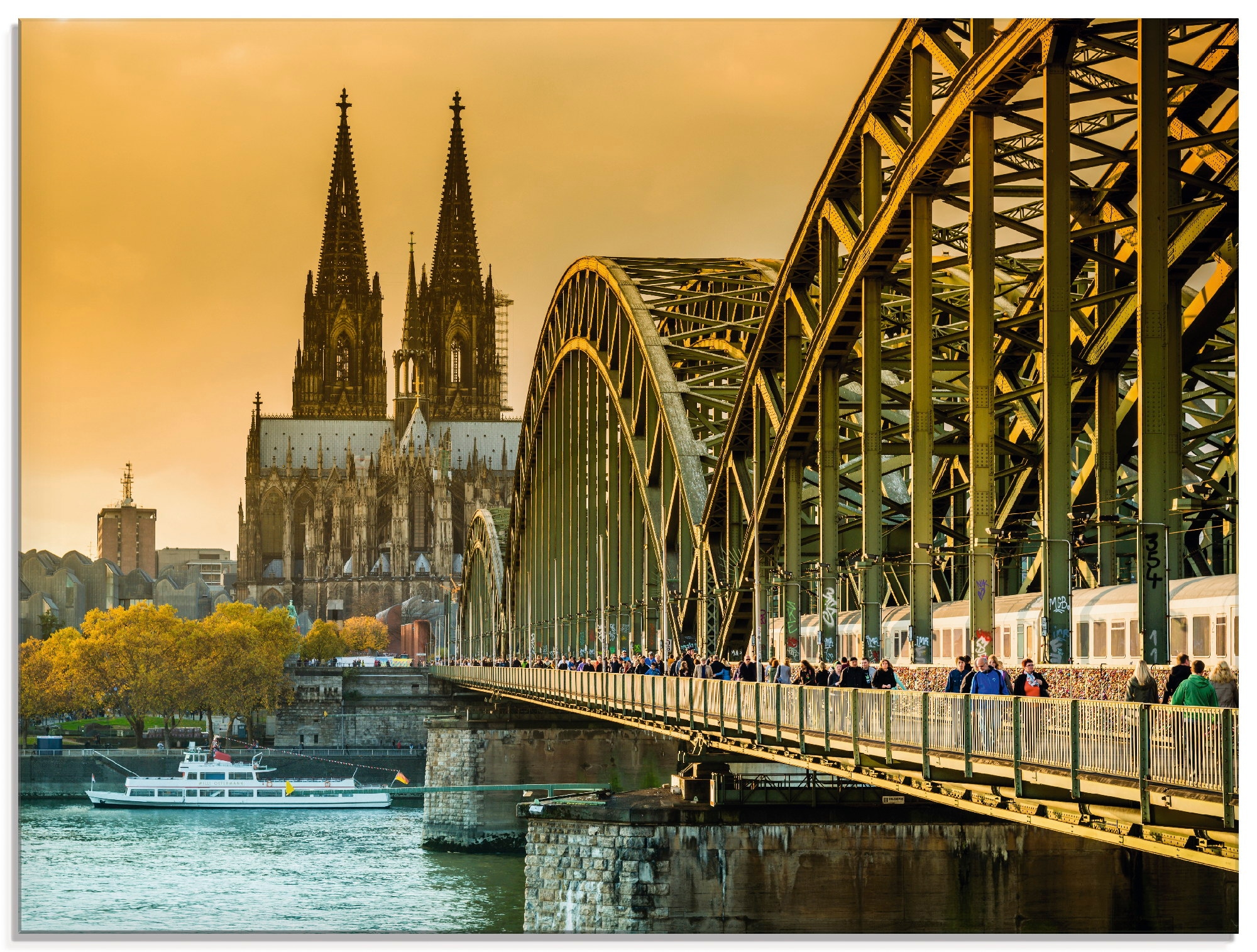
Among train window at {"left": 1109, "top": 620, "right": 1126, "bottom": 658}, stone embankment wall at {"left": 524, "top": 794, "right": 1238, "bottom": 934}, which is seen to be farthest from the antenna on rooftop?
train window at {"left": 1109, "top": 620, "right": 1126, "bottom": 658}

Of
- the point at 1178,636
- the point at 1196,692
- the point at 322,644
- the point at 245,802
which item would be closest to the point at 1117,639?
the point at 1178,636

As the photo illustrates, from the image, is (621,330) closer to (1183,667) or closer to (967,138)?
(967,138)

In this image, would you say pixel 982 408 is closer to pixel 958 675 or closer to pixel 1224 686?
pixel 958 675

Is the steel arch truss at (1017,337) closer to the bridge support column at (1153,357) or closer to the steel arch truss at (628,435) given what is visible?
the bridge support column at (1153,357)

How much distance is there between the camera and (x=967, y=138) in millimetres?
29984

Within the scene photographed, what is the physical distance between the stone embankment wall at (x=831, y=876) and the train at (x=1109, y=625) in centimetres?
330

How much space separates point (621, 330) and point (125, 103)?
3676 centimetres

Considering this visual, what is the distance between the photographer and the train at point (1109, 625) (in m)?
23.6

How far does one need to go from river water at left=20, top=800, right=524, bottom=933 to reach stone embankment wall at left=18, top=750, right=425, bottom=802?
1034 centimetres

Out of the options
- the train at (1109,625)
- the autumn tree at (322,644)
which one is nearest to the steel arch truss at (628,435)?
the train at (1109,625)

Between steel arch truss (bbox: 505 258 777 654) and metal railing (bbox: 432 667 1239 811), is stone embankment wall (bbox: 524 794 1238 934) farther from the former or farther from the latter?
steel arch truss (bbox: 505 258 777 654)

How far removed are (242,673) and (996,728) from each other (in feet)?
374

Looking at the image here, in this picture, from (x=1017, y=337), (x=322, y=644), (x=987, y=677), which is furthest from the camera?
(x=322, y=644)

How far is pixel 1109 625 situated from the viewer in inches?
1042
